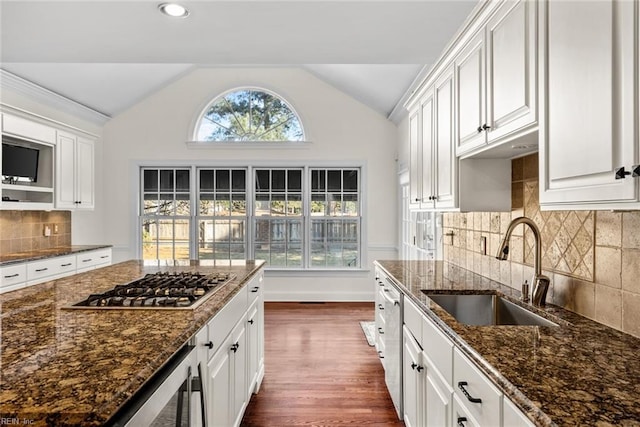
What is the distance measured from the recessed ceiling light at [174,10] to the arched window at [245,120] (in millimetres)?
3546

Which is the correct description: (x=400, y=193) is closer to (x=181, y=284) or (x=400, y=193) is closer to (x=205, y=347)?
(x=181, y=284)

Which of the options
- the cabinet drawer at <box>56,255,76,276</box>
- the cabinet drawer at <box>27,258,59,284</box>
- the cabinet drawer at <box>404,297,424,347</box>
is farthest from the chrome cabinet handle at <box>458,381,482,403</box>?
the cabinet drawer at <box>56,255,76,276</box>

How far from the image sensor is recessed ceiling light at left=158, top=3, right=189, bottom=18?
89.4 inches

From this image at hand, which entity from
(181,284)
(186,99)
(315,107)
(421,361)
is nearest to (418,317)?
(421,361)

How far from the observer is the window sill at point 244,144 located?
5.84 metres

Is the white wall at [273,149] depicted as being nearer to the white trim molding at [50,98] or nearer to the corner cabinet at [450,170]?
the white trim molding at [50,98]

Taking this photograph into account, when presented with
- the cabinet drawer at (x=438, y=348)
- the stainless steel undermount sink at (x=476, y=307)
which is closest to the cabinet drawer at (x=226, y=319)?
the cabinet drawer at (x=438, y=348)

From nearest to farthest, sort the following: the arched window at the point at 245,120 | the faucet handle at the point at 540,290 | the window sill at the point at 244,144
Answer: the faucet handle at the point at 540,290 → the window sill at the point at 244,144 → the arched window at the point at 245,120

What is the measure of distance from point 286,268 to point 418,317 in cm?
410

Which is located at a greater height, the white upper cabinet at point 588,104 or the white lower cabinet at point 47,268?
the white upper cabinet at point 588,104

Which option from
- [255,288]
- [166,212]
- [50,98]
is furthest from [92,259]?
[255,288]

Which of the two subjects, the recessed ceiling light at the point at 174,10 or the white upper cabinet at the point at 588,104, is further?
the recessed ceiling light at the point at 174,10

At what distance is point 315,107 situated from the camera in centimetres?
588

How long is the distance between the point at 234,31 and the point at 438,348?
2.32 m
